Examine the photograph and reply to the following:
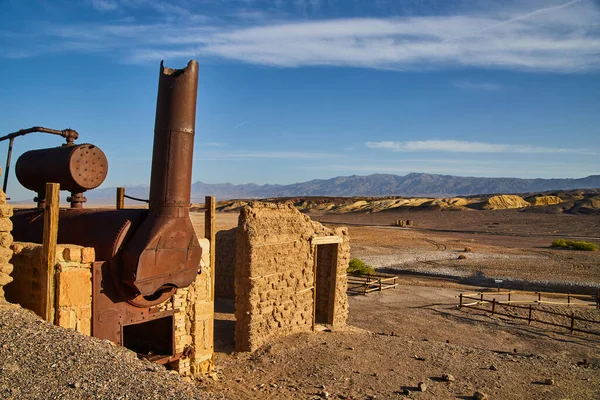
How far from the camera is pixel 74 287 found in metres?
6.48

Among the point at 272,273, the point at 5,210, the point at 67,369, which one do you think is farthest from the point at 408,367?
the point at 5,210

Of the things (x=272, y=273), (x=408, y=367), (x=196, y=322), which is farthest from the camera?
(x=272, y=273)

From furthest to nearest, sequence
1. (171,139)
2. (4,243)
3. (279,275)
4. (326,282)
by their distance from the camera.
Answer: (326,282), (279,275), (171,139), (4,243)

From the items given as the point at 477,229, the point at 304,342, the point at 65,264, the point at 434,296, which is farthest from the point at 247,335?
the point at 477,229

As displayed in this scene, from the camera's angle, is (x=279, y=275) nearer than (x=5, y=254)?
No

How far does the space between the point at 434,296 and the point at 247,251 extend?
12789 millimetres

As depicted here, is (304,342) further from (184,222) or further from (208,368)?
(184,222)

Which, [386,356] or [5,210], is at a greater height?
[5,210]

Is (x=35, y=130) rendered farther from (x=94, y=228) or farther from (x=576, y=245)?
(x=576, y=245)

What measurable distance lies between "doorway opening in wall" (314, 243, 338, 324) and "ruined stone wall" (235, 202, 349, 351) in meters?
1.58

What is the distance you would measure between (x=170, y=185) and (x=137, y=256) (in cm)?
115

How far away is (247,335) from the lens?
421 inches

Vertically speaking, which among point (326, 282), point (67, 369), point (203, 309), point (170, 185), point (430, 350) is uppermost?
point (170, 185)

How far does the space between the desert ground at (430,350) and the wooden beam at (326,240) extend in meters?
2.47
